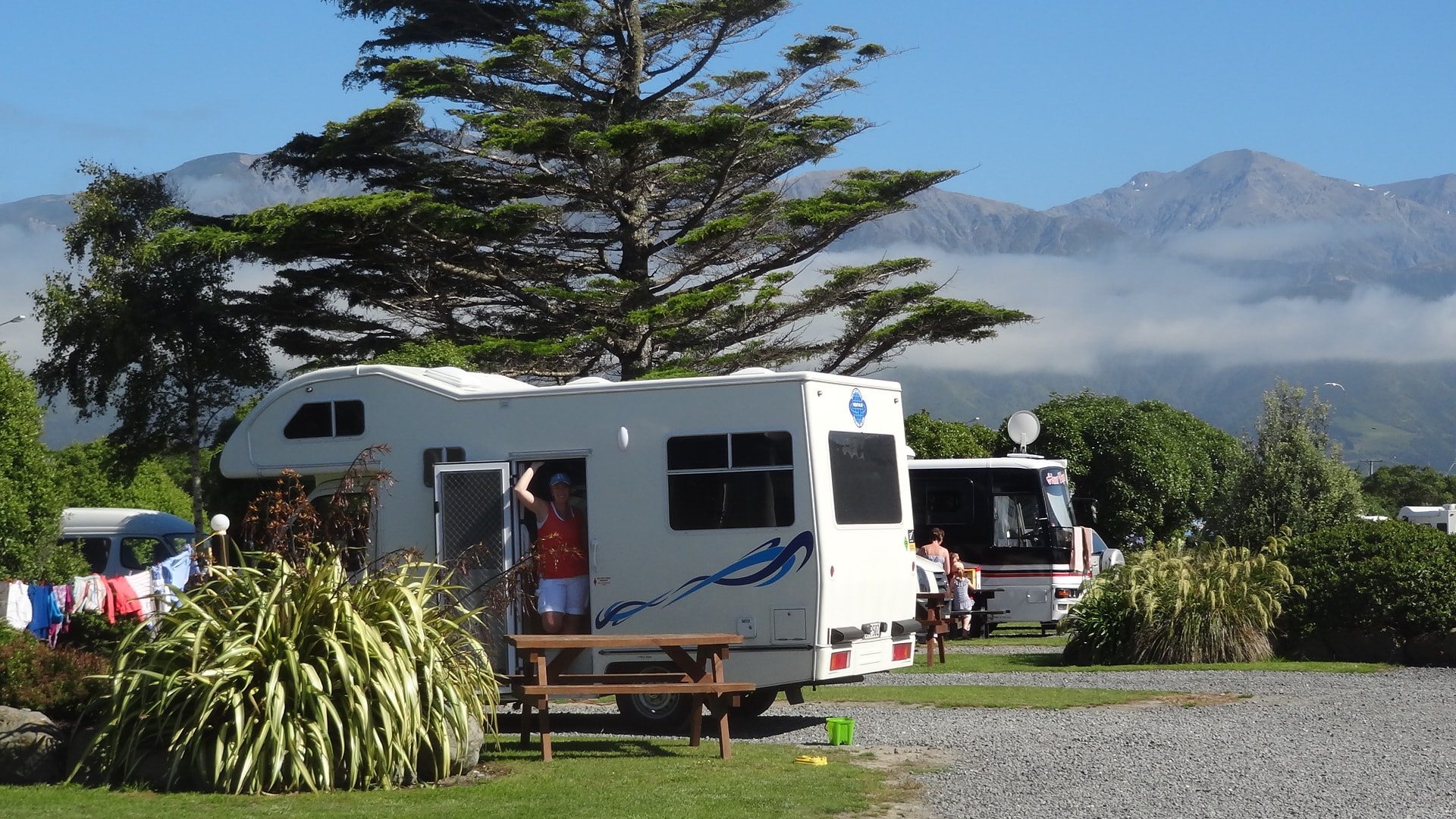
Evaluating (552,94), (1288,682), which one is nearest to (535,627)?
(1288,682)

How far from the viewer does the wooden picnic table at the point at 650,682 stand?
10.1m

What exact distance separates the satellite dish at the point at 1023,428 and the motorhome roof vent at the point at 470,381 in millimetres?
14177

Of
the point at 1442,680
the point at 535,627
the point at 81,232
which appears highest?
the point at 81,232

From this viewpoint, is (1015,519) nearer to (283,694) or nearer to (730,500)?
(730,500)

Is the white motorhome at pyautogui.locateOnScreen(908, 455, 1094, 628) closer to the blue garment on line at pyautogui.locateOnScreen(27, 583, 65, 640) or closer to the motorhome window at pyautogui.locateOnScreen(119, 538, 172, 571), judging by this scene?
the motorhome window at pyautogui.locateOnScreen(119, 538, 172, 571)

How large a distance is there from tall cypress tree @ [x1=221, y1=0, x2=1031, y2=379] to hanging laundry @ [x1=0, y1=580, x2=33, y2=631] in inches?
528

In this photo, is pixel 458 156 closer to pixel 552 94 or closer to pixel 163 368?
pixel 552 94

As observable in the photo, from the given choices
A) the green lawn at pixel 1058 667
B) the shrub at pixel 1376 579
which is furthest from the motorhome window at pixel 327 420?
the shrub at pixel 1376 579

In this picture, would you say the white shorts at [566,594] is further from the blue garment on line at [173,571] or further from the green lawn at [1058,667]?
the green lawn at [1058,667]

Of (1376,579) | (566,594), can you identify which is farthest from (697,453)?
(1376,579)

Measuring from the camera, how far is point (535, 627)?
481 inches

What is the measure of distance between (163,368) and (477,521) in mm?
25095

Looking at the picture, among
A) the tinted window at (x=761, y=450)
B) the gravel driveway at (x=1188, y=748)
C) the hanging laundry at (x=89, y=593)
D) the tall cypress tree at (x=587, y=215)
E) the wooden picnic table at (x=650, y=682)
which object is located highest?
the tall cypress tree at (x=587, y=215)

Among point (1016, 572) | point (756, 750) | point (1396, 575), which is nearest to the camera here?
point (756, 750)
